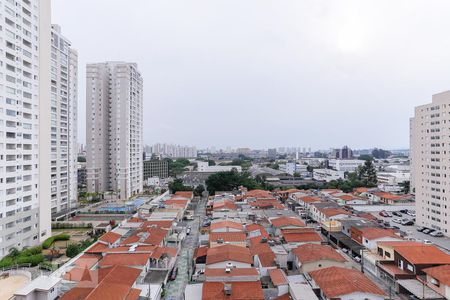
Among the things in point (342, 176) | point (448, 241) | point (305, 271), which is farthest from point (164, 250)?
point (342, 176)

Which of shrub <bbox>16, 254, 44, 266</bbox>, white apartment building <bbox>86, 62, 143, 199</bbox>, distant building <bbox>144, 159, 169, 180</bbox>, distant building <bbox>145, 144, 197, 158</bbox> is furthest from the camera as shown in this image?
distant building <bbox>145, 144, 197, 158</bbox>

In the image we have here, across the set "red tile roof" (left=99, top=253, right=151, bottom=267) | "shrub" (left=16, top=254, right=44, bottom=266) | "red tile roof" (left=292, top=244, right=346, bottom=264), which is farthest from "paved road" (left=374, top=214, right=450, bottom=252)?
"shrub" (left=16, top=254, right=44, bottom=266)

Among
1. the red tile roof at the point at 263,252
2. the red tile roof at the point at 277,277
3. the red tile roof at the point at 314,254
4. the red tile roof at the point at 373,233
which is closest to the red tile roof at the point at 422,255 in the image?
the red tile roof at the point at 373,233

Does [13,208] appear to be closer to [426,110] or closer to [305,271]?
[305,271]

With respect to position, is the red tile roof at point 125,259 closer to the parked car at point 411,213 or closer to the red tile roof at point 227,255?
the red tile roof at point 227,255

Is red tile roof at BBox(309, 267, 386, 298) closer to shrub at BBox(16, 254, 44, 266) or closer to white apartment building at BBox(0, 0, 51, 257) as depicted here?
shrub at BBox(16, 254, 44, 266)

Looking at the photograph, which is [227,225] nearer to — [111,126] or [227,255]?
[227,255]

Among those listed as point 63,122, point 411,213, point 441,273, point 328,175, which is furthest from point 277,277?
point 328,175
